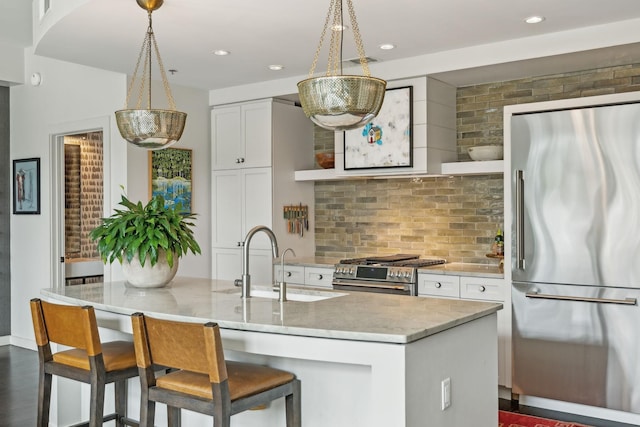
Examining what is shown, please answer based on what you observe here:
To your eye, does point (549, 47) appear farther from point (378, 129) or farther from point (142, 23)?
point (142, 23)

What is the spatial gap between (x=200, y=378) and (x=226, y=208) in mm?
3654

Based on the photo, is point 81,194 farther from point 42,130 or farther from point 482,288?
point 482,288

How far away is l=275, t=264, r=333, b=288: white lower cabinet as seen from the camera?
5.31m

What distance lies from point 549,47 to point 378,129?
1.43 metres

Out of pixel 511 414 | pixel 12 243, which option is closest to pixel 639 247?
pixel 511 414

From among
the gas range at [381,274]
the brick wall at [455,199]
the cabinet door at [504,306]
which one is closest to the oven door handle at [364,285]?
the gas range at [381,274]

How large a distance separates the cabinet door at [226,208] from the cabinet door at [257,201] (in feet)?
0.19

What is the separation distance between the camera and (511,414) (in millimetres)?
4148

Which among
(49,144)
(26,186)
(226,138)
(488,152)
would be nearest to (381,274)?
(488,152)

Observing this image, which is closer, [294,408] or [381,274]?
[294,408]

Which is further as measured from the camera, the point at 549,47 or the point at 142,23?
the point at 549,47

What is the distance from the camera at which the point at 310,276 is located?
5.41 m

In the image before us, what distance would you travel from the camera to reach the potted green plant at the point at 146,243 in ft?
11.5

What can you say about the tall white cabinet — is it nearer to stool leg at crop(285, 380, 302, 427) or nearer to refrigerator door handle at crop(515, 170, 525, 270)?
refrigerator door handle at crop(515, 170, 525, 270)
